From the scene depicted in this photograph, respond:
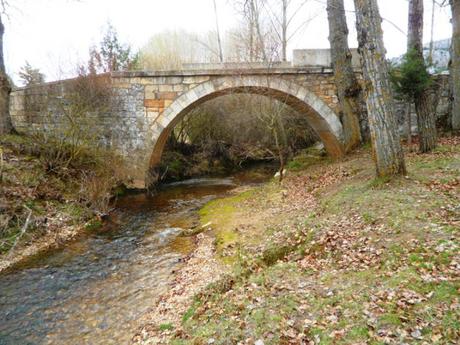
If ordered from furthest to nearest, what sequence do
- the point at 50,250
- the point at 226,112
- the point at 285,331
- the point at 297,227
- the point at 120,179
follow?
the point at 226,112 < the point at 120,179 < the point at 50,250 < the point at 297,227 < the point at 285,331

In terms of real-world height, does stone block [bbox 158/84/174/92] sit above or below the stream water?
above

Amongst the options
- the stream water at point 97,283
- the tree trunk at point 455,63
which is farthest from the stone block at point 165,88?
the tree trunk at point 455,63

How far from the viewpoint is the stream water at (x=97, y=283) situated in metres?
3.79

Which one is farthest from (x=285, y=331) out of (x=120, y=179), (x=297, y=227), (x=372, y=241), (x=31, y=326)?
(x=120, y=179)

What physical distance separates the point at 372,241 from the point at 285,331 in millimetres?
1762

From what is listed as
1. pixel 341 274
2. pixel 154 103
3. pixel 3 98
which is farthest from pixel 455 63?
pixel 3 98

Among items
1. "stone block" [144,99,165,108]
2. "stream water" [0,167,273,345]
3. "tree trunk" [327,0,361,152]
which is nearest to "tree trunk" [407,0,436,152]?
"tree trunk" [327,0,361,152]

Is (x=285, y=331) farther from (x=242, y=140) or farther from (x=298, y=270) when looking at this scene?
(x=242, y=140)

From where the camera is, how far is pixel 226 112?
1459 centimetres

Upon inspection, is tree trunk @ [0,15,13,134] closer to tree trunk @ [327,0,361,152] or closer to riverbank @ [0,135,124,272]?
riverbank @ [0,135,124,272]

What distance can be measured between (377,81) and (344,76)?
4522 millimetres

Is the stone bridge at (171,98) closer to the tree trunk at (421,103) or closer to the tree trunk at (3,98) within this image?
the tree trunk at (3,98)

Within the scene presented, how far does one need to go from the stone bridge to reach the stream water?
130 inches

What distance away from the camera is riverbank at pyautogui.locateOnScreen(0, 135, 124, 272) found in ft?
19.8
